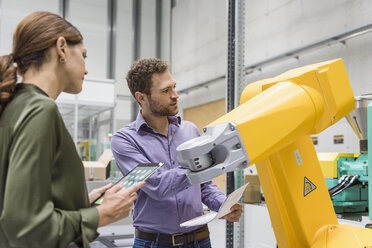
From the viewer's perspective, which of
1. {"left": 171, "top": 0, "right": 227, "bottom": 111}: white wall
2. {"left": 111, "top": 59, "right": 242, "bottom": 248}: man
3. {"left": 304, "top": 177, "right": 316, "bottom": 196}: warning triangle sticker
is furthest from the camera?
{"left": 171, "top": 0, "right": 227, "bottom": 111}: white wall

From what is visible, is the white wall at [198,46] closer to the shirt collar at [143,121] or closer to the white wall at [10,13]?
the white wall at [10,13]

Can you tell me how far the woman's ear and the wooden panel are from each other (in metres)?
7.22

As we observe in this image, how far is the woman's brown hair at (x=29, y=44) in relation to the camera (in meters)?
0.89

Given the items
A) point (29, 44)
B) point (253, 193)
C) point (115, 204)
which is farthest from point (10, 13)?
point (115, 204)

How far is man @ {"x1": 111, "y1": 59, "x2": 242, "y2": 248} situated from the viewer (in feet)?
4.99

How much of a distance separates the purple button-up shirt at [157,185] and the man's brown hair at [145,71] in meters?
0.14

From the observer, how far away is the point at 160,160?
1.61 m

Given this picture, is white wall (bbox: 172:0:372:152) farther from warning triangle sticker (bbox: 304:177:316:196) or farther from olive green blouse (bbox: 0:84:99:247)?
olive green blouse (bbox: 0:84:99:247)

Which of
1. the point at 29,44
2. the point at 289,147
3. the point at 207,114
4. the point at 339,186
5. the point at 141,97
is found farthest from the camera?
the point at 207,114

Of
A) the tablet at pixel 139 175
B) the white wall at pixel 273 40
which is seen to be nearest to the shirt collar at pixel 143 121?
the tablet at pixel 139 175

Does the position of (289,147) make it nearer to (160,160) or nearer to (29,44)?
(160,160)

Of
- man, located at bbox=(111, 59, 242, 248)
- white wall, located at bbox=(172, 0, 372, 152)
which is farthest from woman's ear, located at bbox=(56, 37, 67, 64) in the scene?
white wall, located at bbox=(172, 0, 372, 152)

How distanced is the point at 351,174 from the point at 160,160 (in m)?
1.59

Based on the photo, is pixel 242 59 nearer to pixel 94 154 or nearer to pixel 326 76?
pixel 326 76
